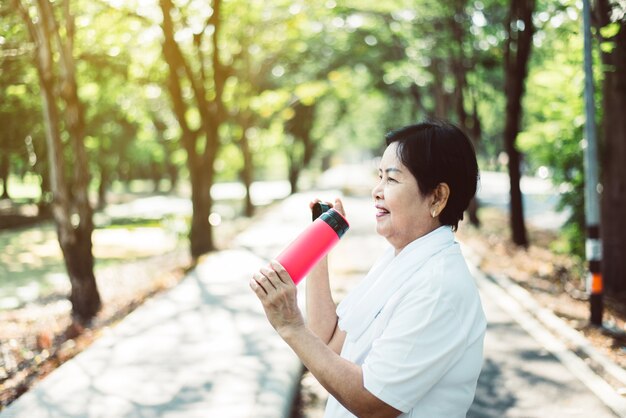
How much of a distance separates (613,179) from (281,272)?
361 inches

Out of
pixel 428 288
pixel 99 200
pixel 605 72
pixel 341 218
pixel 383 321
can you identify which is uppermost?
pixel 605 72

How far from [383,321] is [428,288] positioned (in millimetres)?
204

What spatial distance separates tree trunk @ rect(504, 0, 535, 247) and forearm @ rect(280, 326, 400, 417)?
12.8 m

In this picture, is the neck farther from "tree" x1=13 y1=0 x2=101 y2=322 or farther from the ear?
"tree" x1=13 y1=0 x2=101 y2=322

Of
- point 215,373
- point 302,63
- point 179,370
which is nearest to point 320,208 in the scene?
point 215,373

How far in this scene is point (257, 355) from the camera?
716cm

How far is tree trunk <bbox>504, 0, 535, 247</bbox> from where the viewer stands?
44.9 feet

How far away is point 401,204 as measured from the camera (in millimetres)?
2125

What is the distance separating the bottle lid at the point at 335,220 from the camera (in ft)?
6.75

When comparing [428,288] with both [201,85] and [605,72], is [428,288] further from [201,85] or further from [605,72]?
[201,85]

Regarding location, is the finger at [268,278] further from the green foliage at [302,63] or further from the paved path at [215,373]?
the green foliage at [302,63]

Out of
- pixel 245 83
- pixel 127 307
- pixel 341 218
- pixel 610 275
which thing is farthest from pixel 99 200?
pixel 341 218

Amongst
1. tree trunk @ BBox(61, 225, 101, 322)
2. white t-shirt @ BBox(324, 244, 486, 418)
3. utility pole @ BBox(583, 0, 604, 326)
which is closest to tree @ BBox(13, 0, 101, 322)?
tree trunk @ BBox(61, 225, 101, 322)

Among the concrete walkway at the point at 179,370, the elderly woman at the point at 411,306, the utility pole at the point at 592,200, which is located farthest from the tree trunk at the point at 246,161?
the elderly woman at the point at 411,306
